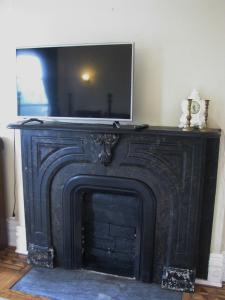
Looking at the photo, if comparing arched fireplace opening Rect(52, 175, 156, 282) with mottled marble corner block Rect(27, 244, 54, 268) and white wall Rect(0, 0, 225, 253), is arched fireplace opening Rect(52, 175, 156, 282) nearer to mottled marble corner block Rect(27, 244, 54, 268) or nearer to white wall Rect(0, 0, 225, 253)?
mottled marble corner block Rect(27, 244, 54, 268)

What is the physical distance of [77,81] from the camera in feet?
6.97

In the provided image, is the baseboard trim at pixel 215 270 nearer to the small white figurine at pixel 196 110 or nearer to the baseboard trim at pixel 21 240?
the small white figurine at pixel 196 110

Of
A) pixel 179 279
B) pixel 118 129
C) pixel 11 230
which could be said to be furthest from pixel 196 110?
pixel 11 230

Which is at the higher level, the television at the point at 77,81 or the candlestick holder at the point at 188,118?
the television at the point at 77,81

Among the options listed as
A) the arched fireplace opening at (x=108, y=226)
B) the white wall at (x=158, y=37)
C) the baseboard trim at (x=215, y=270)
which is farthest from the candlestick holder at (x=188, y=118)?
the baseboard trim at (x=215, y=270)

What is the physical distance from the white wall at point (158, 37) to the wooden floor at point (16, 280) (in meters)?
0.33

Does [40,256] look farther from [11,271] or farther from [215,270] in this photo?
[215,270]

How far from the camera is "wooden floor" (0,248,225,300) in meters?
2.08

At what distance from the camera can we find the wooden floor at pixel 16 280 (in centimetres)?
→ 208

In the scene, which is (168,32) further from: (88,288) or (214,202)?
(88,288)

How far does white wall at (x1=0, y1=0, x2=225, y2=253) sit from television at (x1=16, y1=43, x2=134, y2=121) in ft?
0.55

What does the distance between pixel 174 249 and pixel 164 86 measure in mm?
1226

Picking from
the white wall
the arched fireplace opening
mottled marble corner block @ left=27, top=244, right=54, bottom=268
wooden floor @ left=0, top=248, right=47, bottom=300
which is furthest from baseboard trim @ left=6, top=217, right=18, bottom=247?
the white wall

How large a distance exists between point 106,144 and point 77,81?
53 cm
